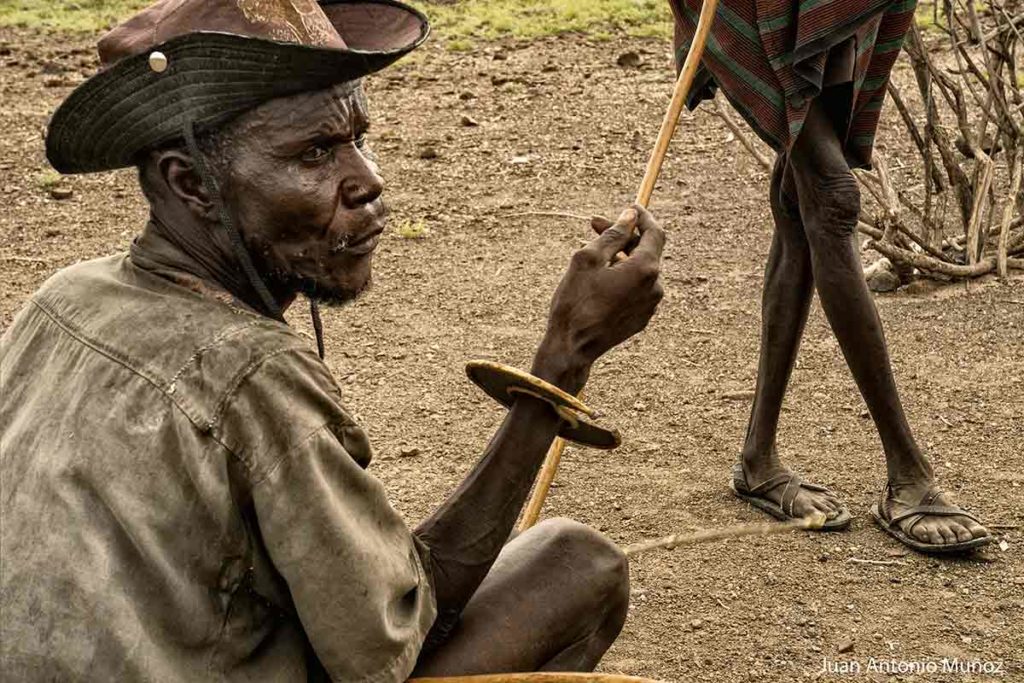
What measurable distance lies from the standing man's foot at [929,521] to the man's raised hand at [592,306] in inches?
62.0

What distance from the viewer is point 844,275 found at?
350 centimetres

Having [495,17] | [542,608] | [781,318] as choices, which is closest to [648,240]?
[542,608]

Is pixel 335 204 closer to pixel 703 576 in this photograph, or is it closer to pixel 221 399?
pixel 221 399

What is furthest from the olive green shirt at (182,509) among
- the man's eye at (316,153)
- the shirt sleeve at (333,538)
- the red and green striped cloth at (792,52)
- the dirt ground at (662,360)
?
the red and green striped cloth at (792,52)

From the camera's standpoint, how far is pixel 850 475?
402 cm

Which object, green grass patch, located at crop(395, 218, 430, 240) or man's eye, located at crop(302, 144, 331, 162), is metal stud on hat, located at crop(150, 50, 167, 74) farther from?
green grass patch, located at crop(395, 218, 430, 240)

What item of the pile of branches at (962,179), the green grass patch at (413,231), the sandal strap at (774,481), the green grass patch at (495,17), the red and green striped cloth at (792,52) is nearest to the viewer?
the red and green striped cloth at (792,52)

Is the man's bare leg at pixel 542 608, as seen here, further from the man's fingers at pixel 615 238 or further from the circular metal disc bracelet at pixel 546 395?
the man's fingers at pixel 615 238

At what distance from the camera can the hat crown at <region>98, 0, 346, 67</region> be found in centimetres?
205

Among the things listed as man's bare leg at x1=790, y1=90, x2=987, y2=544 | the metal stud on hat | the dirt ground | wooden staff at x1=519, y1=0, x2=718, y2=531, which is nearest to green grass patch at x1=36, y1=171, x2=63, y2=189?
the dirt ground

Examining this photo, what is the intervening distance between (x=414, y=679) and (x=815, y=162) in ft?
5.86

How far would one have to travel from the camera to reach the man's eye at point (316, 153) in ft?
6.70

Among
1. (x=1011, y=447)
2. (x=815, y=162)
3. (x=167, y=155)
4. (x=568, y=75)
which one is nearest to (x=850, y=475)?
(x=1011, y=447)

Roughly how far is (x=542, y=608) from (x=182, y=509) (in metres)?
0.68
